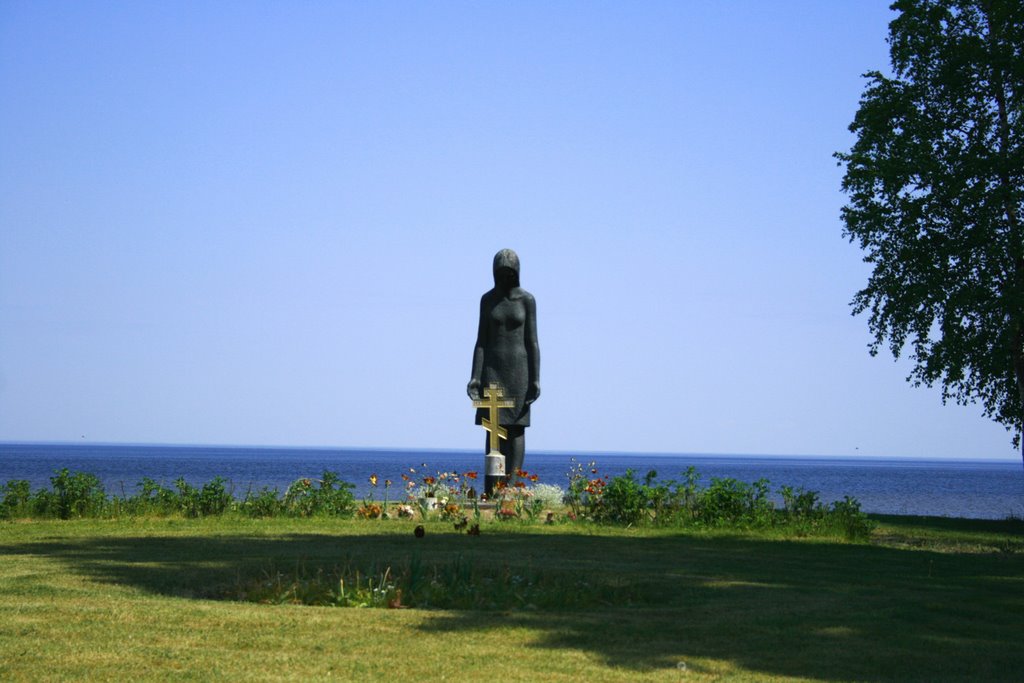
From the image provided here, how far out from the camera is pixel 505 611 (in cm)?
991

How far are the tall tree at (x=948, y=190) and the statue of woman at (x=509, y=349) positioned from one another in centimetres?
900

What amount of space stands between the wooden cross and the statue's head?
2.08 metres

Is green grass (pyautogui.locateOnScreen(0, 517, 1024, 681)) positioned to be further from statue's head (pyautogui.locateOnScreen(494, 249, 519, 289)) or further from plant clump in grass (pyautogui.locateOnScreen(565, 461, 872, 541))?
statue's head (pyautogui.locateOnScreen(494, 249, 519, 289))

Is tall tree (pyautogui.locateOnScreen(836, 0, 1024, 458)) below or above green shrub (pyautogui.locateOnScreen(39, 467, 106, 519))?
above

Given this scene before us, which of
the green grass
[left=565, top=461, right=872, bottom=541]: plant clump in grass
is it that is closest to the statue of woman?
[left=565, top=461, right=872, bottom=541]: plant clump in grass

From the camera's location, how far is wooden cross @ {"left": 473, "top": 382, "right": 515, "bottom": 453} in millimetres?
20922

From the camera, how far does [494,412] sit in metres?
21.0

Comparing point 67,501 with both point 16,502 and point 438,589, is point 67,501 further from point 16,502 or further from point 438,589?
point 438,589

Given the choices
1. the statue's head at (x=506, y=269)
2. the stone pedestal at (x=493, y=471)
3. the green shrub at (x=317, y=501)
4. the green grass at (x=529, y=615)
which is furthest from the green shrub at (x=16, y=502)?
the statue's head at (x=506, y=269)

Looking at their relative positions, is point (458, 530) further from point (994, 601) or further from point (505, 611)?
point (994, 601)

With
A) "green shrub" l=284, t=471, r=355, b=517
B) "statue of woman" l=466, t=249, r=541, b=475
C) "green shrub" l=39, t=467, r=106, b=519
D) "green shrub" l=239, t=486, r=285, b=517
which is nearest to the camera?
"green shrub" l=39, t=467, r=106, b=519

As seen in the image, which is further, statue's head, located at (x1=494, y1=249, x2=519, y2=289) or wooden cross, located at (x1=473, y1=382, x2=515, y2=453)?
statue's head, located at (x1=494, y1=249, x2=519, y2=289)

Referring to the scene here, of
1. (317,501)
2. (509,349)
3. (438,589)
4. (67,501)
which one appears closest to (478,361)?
(509,349)

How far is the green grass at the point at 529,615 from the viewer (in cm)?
774
